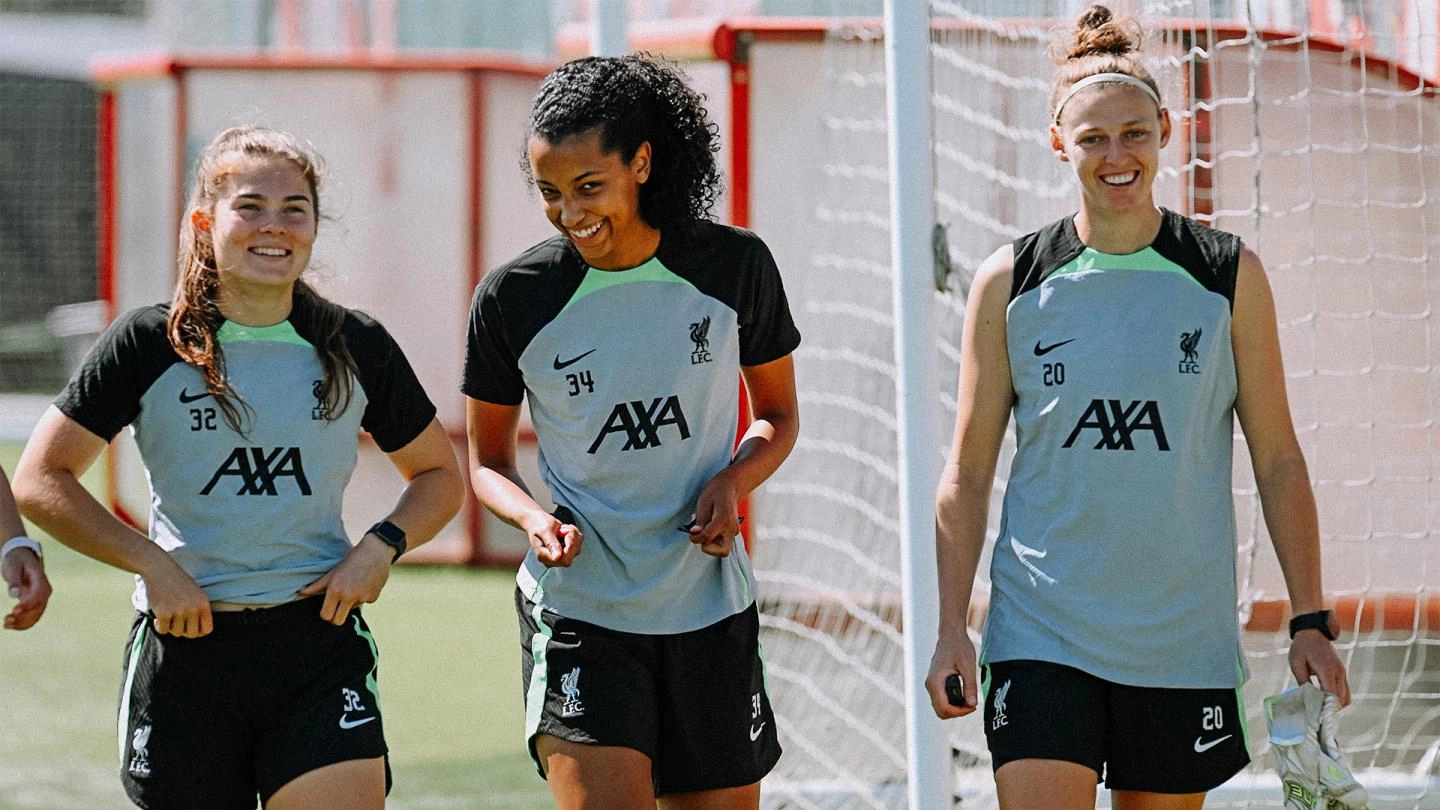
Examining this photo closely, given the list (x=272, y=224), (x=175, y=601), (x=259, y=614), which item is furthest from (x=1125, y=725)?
(x=272, y=224)

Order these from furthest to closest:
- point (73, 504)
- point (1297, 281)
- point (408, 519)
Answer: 1. point (1297, 281)
2. point (408, 519)
3. point (73, 504)

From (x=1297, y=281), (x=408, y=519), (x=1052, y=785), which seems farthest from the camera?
(x=1297, y=281)

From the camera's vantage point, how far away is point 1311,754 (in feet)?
9.18

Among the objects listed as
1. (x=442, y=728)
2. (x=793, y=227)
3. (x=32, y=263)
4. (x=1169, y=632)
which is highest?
(x=32, y=263)

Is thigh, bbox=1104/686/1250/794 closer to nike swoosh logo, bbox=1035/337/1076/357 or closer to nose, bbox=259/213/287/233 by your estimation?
nike swoosh logo, bbox=1035/337/1076/357

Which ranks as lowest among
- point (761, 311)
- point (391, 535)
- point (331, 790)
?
point (331, 790)

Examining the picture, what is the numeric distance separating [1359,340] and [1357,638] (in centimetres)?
88

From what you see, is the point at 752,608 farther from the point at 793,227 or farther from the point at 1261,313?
the point at 793,227

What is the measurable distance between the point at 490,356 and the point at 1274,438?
135 centimetres

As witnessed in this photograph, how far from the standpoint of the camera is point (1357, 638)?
5.15m

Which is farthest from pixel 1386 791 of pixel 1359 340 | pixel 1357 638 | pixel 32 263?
pixel 32 263

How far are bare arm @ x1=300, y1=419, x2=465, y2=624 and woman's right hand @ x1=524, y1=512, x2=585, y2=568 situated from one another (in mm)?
348

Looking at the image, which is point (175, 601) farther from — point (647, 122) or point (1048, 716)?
point (1048, 716)

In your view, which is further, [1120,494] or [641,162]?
[641,162]
